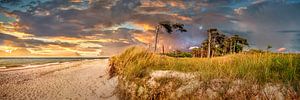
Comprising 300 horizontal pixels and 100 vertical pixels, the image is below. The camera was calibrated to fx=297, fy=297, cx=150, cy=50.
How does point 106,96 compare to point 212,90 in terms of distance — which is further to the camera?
point 106,96

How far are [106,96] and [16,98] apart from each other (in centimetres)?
421

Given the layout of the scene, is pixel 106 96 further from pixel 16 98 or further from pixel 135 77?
pixel 16 98

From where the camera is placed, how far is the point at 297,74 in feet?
18.6

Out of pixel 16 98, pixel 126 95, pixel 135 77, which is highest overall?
pixel 135 77

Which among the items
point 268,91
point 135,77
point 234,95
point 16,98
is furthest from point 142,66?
point 16,98

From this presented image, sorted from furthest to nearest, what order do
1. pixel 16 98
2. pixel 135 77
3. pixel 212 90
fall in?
pixel 16 98, pixel 135 77, pixel 212 90

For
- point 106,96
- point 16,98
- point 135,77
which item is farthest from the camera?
point 16,98

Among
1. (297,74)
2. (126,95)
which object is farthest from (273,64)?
(126,95)

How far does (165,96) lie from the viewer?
21.7 ft

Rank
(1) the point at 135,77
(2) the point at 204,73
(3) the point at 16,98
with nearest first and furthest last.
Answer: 1. (2) the point at 204,73
2. (1) the point at 135,77
3. (3) the point at 16,98

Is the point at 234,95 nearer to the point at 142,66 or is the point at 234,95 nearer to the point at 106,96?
the point at 142,66

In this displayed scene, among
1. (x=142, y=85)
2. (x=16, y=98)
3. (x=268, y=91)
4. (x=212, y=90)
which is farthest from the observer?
(x=16, y=98)

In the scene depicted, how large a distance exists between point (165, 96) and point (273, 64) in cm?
257

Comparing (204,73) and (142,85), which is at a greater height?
(204,73)
